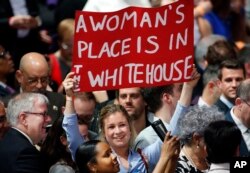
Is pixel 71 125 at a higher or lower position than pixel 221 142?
higher

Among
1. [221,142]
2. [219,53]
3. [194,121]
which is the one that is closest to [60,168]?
[194,121]

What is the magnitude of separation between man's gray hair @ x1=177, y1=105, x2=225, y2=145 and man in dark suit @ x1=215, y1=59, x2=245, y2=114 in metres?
1.65

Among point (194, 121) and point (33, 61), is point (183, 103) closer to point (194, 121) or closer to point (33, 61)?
point (194, 121)

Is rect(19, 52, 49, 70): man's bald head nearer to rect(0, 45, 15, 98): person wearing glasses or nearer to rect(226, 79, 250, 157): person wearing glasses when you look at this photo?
rect(0, 45, 15, 98): person wearing glasses

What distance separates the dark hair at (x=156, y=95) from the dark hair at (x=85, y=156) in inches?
63.4

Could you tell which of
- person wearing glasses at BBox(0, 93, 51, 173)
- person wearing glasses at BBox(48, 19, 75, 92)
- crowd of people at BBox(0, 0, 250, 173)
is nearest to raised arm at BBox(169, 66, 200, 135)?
crowd of people at BBox(0, 0, 250, 173)

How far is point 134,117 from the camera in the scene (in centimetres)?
1211

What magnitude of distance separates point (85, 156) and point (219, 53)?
13.0 ft

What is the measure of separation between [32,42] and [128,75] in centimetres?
391

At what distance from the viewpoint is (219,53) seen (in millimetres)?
13945

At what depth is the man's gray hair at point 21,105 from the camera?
1112cm

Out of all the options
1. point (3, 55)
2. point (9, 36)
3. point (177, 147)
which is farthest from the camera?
point (9, 36)

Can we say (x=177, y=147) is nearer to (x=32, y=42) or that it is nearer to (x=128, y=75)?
(x=128, y=75)

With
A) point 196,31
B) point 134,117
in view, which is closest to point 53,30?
point 196,31
